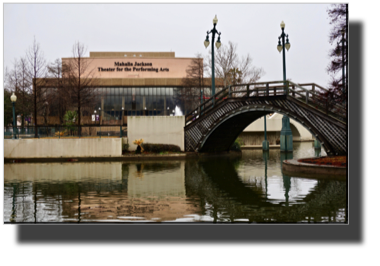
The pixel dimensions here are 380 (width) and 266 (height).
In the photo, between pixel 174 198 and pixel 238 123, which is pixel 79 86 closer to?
pixel 238 123

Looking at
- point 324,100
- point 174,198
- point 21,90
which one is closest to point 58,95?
point 21,90

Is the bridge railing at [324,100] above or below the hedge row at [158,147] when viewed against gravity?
above

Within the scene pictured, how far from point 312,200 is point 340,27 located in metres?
9.48

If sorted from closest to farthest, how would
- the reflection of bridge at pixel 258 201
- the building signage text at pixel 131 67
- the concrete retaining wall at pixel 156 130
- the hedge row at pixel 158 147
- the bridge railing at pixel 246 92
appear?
1. the reflection of bridge at pixel 258 201
2. the bridge railing at pixel 246 92
3. the hedge row at pixel 158 147
4. the concrete retaining wall at pixel 156 130
5. the building signage text at pixel 131 67

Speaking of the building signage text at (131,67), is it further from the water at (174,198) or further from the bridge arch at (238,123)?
the water at (174,198)

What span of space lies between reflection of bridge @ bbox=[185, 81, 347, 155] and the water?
409 cm

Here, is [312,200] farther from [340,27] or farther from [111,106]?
[111,106]

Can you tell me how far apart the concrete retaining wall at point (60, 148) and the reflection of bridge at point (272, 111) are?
21.0 feet

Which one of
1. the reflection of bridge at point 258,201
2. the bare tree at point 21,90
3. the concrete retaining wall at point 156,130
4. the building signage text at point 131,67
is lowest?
the reflection of bridge at point 258,201

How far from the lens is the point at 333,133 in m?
20.7

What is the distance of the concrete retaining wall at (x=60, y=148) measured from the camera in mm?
28141

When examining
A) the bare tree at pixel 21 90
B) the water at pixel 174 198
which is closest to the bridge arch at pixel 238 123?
the water at pixel 174 198

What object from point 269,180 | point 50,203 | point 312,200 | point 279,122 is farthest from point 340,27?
point 279,122

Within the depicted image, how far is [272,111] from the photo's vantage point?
25344mm
